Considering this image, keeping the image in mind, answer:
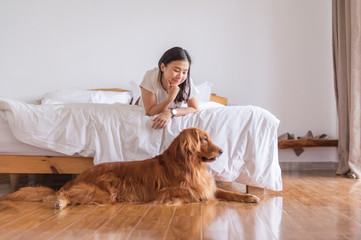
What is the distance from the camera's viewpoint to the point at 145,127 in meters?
2.04

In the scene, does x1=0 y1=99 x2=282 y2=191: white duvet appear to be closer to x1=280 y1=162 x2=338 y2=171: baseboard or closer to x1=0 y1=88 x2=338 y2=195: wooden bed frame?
x1=0 y1=88 x2=338 y2=195: wooden bed frame

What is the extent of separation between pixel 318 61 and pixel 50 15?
2902mm

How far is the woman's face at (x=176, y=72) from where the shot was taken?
6.75ft

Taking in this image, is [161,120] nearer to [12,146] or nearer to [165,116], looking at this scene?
[165,116]

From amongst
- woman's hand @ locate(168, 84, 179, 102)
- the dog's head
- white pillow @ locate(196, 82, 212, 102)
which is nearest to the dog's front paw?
the dog's head

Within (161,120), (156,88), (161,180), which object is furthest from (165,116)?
(161,180)

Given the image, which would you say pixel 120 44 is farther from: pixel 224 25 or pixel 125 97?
pixel 224 25

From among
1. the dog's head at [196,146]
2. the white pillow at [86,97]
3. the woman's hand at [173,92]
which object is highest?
the woman's hand at [173,92]

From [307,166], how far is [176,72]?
2.11 m

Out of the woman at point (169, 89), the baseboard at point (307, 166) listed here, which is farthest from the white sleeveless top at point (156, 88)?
the baseboard at point (307, 166)

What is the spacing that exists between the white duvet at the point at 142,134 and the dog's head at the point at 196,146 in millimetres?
201

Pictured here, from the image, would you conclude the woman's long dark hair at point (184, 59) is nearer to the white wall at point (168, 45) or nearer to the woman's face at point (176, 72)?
the woman's face at point (176, 72)

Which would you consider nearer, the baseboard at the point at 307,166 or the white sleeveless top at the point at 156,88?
the white sleeveless top at the point at 156,88

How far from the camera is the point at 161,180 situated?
176cm
